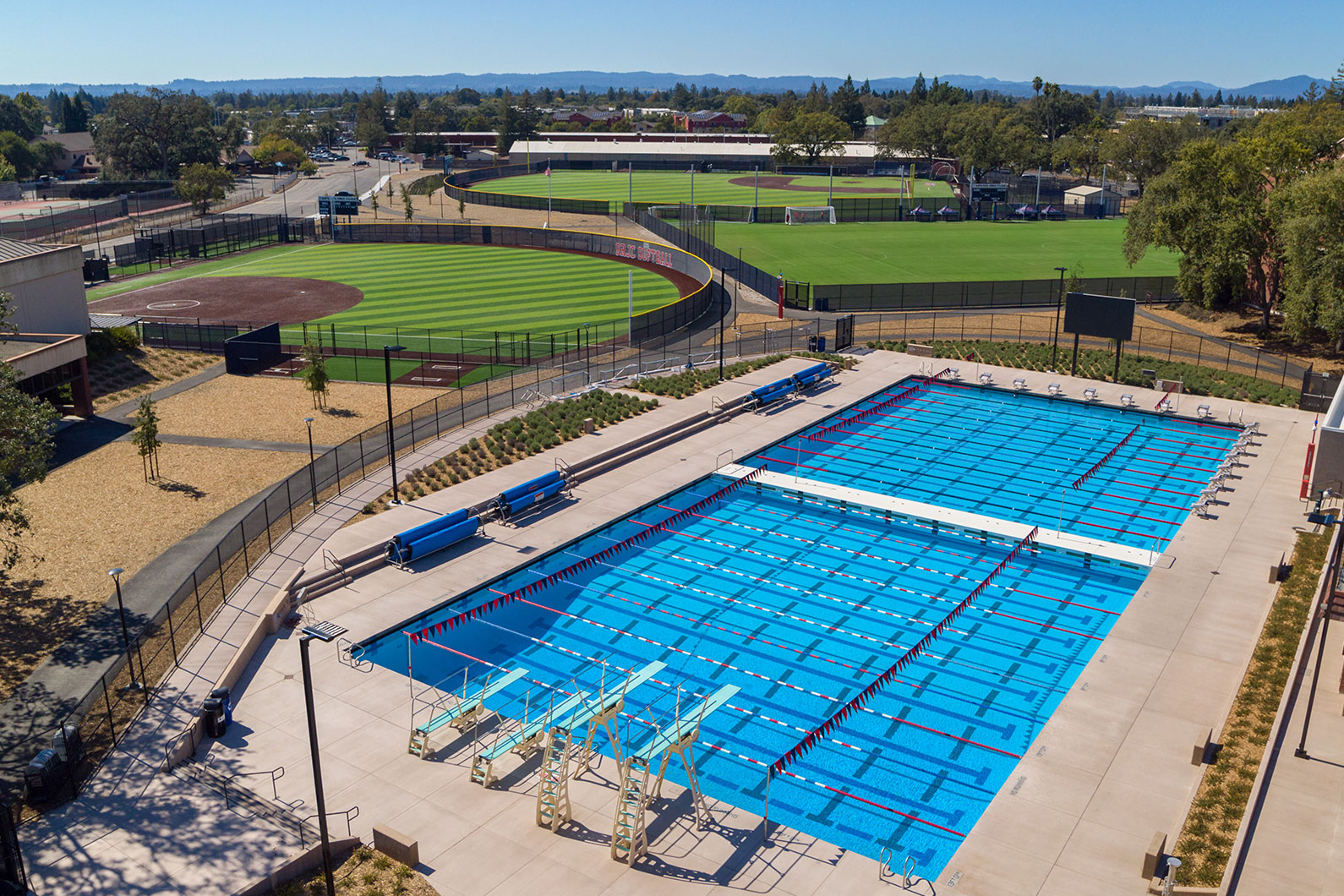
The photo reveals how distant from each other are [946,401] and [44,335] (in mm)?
36118

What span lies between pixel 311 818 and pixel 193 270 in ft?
215

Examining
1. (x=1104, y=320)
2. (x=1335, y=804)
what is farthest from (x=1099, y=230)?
(x=1335, y=804)

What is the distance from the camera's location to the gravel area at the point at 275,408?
39.2m

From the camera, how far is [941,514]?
31.8 metres

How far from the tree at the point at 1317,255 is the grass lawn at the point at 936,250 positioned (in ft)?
57.0

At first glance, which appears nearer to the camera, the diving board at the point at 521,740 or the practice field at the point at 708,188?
the diving board at the point at 521,740

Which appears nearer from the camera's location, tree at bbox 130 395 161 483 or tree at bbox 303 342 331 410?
tree at bbox 130 395 161 483

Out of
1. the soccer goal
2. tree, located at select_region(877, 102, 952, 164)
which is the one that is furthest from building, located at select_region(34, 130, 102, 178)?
tree, located at select_region(877, 102, 952, 164)

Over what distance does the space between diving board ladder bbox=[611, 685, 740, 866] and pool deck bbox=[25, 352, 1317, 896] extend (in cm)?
28

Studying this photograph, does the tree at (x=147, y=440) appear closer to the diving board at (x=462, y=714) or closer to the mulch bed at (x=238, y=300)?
the diving board at (x=462, y=714)

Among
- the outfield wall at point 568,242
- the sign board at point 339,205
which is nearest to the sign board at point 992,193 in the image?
the outfield wall at point 568,242

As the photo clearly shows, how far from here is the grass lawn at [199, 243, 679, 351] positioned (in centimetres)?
5678

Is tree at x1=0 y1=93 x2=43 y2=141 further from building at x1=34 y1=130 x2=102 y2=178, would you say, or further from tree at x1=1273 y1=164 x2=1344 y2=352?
tree at x1=1273 y1=164 x2=1344 y2=352

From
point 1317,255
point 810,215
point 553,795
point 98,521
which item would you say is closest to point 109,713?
point 553,795
